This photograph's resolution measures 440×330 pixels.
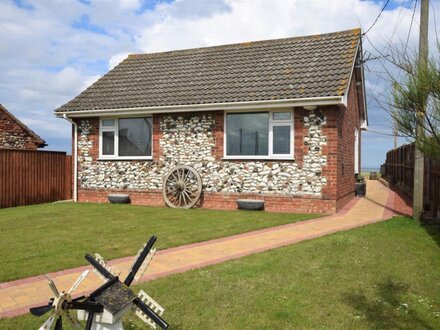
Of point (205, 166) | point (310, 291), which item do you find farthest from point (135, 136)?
point (310, 291)

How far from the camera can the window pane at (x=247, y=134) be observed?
12.4 meters

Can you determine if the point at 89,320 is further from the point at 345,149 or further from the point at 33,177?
the point at 33,177

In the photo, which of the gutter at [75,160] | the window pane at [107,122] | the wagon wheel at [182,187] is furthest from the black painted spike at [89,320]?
the gutter at [75,160]

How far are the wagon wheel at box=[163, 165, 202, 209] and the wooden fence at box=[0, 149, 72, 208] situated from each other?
5.49 metres

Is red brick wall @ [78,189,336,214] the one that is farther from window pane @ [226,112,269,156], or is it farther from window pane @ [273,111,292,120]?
window pane @ [273,111,292,120]

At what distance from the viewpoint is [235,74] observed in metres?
13.9

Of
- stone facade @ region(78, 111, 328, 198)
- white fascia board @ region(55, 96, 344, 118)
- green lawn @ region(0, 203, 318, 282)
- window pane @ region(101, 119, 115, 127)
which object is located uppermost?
white fascia board @ region(55, 96, 344, 118)

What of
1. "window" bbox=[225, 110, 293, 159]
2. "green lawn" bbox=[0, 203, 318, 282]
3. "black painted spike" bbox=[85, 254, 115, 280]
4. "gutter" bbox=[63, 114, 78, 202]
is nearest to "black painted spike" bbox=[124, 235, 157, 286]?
"black painted spike" bbox=[85, 254, 115, 280]

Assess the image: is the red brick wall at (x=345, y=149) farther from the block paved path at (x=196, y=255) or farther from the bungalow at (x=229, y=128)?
the block paved path at (x=196, y=255)

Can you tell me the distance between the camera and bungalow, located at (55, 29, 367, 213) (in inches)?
460

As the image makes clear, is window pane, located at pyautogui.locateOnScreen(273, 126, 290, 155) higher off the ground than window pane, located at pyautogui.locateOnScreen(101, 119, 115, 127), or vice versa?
window pane, located at pyautogui.locateOnScreen(101, 119, 115, 127)

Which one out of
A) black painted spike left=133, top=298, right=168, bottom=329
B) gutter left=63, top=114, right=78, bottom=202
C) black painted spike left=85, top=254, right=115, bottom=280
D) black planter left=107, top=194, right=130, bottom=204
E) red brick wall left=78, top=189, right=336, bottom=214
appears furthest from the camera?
gutter left=63, top=114, right=78, bottom=202

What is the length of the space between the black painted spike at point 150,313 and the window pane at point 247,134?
980 cm

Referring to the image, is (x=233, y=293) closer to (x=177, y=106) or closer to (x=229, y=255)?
(x=229, y=255)
